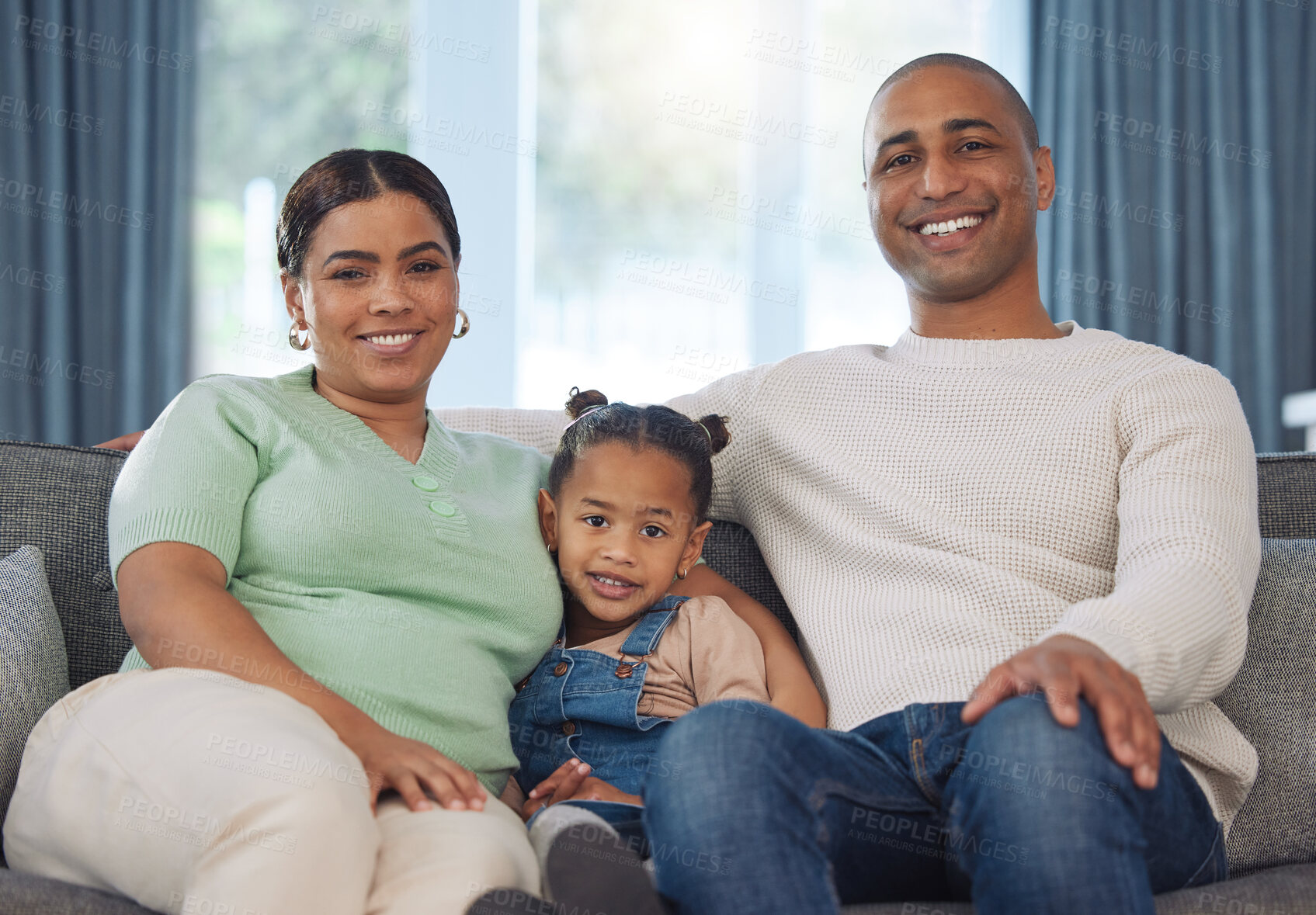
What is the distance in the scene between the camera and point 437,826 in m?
1.02

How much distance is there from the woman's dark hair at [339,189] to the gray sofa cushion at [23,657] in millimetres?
499

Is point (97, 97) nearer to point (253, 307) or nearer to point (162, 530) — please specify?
point (253, 307)

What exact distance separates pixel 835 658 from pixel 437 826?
54cm

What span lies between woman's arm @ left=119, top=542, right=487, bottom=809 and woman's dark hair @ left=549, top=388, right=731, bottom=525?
0.46m

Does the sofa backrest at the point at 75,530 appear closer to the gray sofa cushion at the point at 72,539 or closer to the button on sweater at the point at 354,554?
the gray sofa cushion at the point at 72,539

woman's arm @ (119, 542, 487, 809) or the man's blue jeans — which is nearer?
the man's blue jeans

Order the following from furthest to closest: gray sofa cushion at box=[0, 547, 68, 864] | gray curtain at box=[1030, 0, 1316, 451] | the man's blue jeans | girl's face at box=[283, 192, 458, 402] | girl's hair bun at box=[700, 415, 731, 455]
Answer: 1. gray curtain at box=[1030, 0, 1316, 451]
2. girl's hair bun at box=[700, 415, 731, 455]
3. girl's face at box=[283, 192, 458, 402]
4. gray sofa cushion at box=[0, 547, 68, 864]
5. the man's blue jeans

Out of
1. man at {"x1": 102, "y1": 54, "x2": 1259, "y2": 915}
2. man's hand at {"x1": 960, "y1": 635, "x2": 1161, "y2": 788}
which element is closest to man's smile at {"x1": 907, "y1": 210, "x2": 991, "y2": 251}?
man at {"x1": 102, "y1": 54, "x2": 1259, "y2": 915}

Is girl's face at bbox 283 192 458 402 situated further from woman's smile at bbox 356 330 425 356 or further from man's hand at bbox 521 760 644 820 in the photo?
man's hand at bbox 521 760 644 820

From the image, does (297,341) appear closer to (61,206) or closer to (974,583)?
(974,583)

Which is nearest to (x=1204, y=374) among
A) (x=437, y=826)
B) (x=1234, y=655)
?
(x=1234, y=655)

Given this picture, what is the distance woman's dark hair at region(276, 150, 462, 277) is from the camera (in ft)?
4.50

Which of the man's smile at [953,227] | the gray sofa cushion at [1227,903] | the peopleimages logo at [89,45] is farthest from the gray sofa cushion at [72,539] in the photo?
the peopleimages logo at [89,45]

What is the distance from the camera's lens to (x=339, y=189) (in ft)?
4.49
